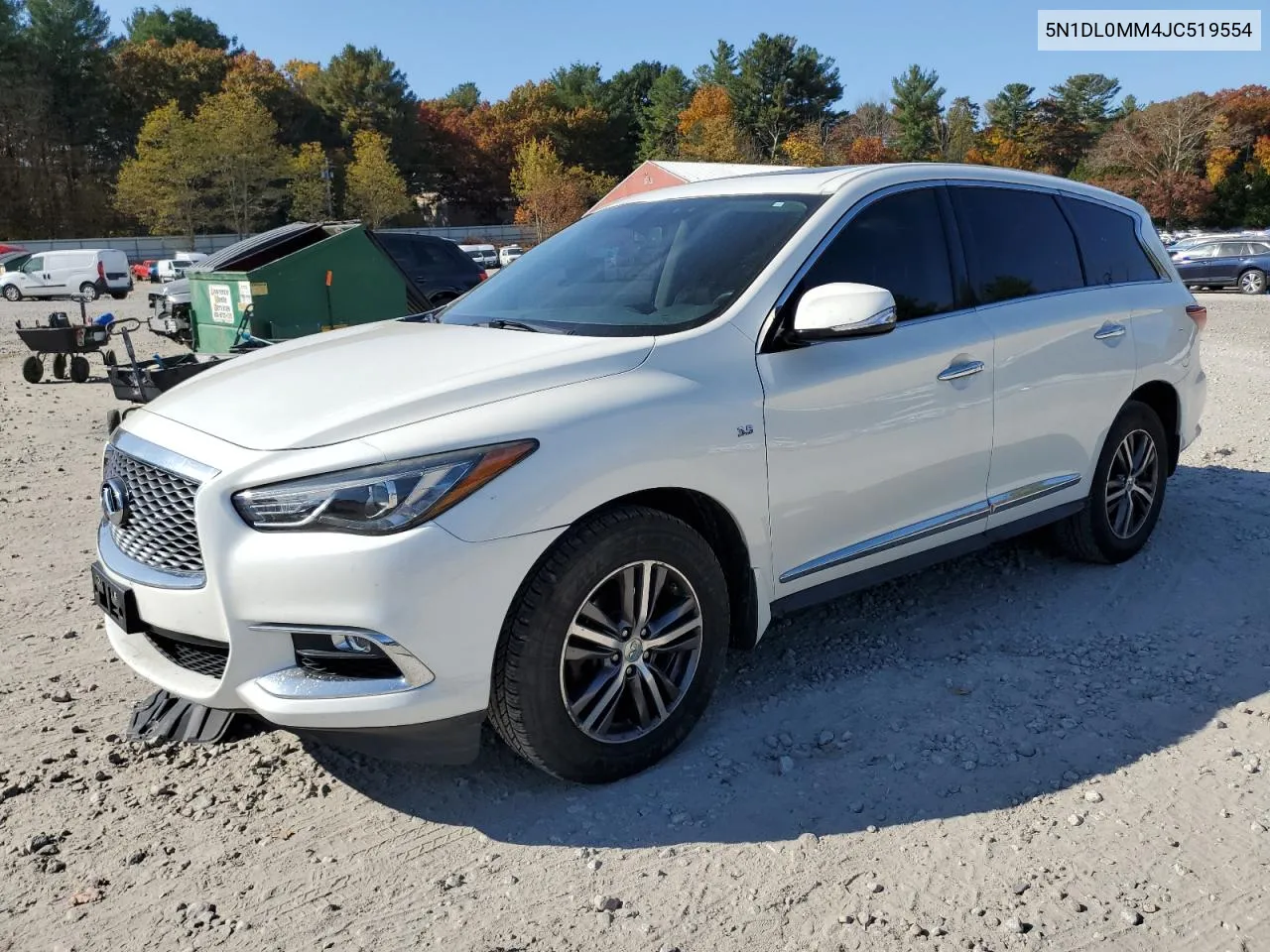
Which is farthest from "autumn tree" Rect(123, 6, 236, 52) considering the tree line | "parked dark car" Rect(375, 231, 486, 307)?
"parked dark car" Rect(375, 231, 486, 307)

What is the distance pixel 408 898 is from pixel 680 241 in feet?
8.02

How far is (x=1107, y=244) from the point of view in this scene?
5.00 m

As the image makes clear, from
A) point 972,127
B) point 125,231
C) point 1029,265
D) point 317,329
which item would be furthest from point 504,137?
point 1029,265

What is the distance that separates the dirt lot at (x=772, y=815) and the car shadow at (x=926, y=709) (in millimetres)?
12

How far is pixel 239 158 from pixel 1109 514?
220 ft

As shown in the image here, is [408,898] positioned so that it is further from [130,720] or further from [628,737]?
[130,720]

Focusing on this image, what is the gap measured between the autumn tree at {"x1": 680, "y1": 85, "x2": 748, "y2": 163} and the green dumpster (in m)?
51.0

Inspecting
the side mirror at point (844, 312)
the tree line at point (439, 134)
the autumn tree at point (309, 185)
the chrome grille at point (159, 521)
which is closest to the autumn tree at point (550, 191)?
the tree line at point (439, 134)

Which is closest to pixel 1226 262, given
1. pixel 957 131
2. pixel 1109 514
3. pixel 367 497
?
pixel 1109 514

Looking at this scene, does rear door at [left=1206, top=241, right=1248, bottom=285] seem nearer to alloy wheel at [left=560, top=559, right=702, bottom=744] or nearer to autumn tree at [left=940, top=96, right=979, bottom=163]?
alloy wheel at [left=560, top=559, right=702, bottom=744]

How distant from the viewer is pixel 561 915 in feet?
8.61

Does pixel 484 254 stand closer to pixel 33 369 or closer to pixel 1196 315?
pixel 33 369

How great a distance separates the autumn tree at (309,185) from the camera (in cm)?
6988

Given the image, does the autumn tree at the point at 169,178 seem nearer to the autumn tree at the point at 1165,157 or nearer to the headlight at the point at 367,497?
the autumn tree at the point at 1165,157
